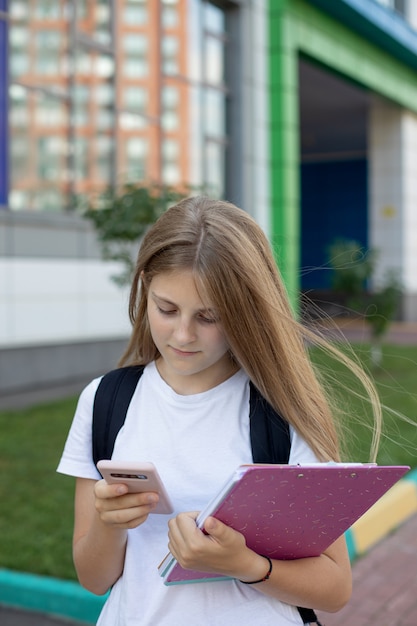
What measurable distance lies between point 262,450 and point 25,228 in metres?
7.87

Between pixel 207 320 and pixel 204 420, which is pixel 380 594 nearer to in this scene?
pixel 204 420

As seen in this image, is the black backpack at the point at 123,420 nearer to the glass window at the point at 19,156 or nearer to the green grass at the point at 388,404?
the green grass at the point at 388,404

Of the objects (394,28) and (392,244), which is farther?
(392,244)

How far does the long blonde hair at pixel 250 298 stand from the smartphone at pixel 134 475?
306mm

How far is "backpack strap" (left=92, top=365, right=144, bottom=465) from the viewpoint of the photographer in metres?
1.67

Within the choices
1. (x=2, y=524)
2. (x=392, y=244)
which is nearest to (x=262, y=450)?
(x=2, y=524)

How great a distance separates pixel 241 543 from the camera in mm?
1426

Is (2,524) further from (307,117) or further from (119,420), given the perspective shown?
(307,117)

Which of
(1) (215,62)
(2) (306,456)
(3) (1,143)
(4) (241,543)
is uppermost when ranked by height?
(1) (215,62)

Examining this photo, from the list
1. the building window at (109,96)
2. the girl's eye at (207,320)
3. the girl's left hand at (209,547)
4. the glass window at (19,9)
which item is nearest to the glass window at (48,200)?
the building window at (109,96)

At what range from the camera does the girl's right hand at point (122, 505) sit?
1459mm

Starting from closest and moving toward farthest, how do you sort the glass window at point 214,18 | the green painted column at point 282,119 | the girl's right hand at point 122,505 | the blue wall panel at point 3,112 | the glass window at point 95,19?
the girl's right hand at point 122,505
the blue wall panel at point 3,112
the glass window at point 95,19
the glass window at point 214,18
the green painted column at point 282,119

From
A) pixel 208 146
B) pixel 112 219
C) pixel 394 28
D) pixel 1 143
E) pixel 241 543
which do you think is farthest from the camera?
pixel 394 28

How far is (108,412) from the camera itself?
1680mm
